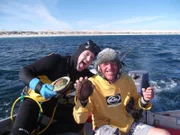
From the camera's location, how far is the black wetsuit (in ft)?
10.2

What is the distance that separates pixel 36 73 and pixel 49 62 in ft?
0.87

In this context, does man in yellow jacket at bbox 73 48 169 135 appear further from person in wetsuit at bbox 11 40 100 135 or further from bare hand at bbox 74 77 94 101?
person in wetsuit at bbox 11 40 100 135

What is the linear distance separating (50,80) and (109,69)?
109 centimetres

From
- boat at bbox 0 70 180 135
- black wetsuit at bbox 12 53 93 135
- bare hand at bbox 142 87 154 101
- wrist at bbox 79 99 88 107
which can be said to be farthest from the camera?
boat at bbox 0 70 180 135

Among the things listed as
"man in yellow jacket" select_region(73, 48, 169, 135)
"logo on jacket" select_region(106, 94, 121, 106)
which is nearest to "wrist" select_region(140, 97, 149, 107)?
"man in yellow jacket" select_region(73, 48, 169, 135)

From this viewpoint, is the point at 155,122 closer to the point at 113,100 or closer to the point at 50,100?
the point at 113,100

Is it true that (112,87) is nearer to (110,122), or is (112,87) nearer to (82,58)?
(110,122)

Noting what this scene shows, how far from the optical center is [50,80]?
137 inches

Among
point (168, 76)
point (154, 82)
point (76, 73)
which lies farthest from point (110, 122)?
point (168, 76)

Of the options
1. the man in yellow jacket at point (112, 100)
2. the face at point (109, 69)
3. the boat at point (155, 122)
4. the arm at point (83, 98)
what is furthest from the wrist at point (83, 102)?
the boat at point (155, 122)

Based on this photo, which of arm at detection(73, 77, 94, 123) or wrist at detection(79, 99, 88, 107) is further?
wrist at detection(79, 99, 88, 107)

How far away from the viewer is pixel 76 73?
363 cm

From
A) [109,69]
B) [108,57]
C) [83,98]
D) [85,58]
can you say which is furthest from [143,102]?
[85,58]

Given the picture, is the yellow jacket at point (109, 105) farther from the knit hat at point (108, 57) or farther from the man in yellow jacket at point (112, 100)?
the knit hat at point (108, 57)
